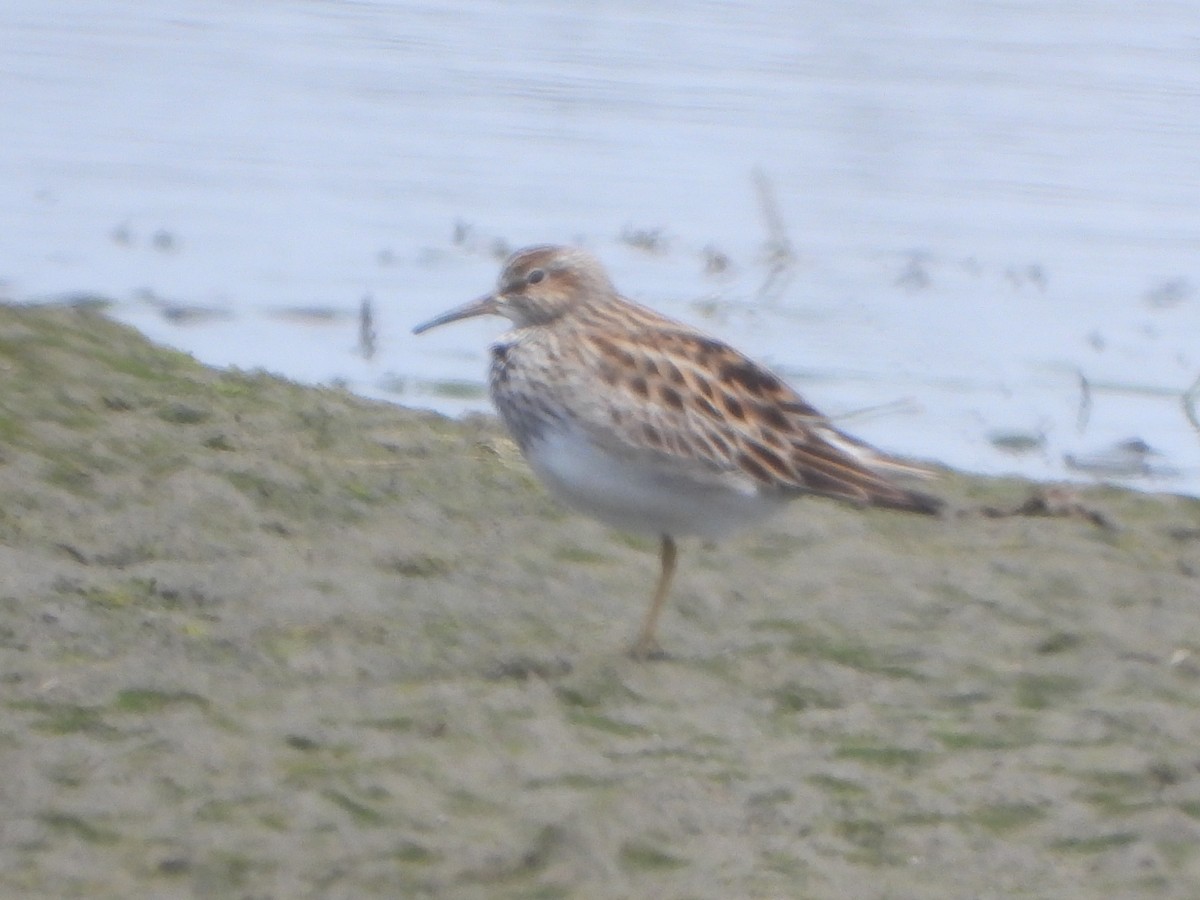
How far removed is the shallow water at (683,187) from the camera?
1013 cm

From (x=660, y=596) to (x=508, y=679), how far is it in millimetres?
665

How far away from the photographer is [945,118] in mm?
15516

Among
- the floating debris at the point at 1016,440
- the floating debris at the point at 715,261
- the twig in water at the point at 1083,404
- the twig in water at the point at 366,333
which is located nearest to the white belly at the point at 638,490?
the floating debris at the point at 1016,440

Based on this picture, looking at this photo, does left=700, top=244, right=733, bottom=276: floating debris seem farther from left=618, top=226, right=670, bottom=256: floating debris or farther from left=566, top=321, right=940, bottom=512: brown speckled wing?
left=566, top=321, right=940, bottom=512: brown speckled wing

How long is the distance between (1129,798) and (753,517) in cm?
141

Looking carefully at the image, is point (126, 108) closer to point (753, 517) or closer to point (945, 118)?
point (945, 118)

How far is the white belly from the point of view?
5.94 meters

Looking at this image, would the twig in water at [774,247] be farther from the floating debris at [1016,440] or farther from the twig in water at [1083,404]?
the floating debris at [1016,440]

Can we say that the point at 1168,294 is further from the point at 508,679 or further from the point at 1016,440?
the point at 508,679

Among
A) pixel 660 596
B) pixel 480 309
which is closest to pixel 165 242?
pixel 480 309

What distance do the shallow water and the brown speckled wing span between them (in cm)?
286

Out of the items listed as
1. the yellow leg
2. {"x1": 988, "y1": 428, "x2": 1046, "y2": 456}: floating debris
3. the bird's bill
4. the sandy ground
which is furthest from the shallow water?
the yellow leg

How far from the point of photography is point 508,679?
221 inches

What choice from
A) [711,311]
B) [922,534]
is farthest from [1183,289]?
[922,534]
